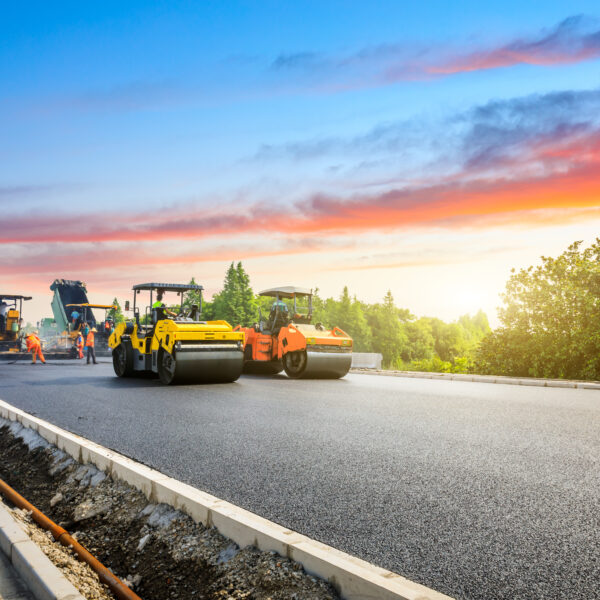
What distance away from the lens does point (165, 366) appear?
1436 centimetres

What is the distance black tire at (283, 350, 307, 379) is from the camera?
51.9ft

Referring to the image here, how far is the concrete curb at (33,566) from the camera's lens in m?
3.37

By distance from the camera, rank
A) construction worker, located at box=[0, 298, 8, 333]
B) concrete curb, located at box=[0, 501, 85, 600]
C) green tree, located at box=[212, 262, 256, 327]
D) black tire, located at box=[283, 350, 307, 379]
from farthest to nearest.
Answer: green tree, located at box=[212, 262, 256, 327] → construction worker, located at box=[0, 298, 8, 333] → black tire, located at box=[283, 350, 307, 379] → concrete curb, located at box=[0, 501, 85, 600]

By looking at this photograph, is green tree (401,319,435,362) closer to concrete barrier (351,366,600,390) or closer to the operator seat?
concrete barrier (351,366,600,390)

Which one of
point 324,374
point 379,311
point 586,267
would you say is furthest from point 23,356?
point 379,311

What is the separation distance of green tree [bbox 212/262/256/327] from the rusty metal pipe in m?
67.4

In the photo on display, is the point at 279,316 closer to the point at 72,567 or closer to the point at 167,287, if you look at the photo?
the point at 167,287

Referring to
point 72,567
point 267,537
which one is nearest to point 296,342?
point 72,567

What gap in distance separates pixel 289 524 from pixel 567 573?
70.7 inches

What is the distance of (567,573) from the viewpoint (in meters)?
3.41

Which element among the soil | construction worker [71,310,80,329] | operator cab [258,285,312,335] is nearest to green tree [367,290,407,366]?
construction worker [71,310,80,329]

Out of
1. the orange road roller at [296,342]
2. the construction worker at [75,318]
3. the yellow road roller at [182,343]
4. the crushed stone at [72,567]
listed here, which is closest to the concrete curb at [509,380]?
the orange road roller at [296,342]

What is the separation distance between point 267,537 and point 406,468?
2.44 m

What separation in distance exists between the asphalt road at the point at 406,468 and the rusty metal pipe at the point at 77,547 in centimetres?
111
